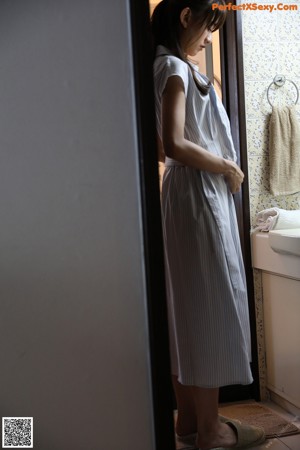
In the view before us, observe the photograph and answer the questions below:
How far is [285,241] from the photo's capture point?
1468 millimetres

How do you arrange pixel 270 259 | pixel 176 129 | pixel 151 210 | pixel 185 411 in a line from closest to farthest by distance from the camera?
pixel 151 210, pixel 176 129, pixel 185 411, pixel 270 259

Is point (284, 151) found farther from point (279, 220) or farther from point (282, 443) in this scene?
point (282, 443)

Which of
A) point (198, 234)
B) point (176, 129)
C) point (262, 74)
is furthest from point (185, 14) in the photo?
point (262, 74)

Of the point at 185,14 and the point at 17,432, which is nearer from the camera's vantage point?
the point at 17,432

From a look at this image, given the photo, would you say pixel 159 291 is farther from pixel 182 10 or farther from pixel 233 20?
pixel 233 20

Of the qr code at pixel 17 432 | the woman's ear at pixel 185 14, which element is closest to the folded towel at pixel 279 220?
the woman's ear at pixel 185 14

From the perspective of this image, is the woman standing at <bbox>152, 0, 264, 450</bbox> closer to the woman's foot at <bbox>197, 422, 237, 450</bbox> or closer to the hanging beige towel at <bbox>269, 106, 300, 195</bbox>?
the woman's foot at <bbox>197, 422, 237, 450</bbox>

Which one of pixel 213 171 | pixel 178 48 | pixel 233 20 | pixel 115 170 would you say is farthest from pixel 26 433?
pixel 233 20

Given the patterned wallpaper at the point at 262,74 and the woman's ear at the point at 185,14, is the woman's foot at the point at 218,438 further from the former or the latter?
the woman's ear at the point at 185,14

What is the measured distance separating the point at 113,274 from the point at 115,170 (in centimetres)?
18

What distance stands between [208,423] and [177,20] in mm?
890

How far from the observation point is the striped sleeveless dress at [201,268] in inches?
44.0

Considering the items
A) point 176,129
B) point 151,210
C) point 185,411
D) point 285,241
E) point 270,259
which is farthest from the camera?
point 270,259

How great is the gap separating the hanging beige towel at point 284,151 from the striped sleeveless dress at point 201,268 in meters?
0.55
